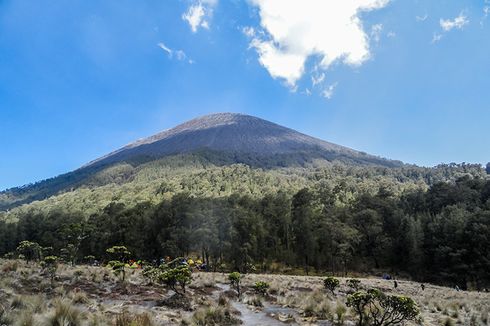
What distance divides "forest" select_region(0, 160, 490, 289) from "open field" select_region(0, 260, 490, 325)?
94.5 feet

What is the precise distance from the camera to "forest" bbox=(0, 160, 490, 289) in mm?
52812

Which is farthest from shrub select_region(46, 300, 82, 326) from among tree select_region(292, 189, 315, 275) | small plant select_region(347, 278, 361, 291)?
tree select_region(292, 189, 315, 275)

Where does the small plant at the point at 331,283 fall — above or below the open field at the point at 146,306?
below

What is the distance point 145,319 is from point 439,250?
5483cm

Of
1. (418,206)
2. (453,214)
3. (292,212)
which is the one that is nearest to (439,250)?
(453,214)

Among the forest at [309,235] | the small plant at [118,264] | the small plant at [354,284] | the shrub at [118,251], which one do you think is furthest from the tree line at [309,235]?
the small plant at [118,264]

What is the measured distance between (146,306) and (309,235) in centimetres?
4725

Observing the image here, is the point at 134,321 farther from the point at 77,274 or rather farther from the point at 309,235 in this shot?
the point at 309,235

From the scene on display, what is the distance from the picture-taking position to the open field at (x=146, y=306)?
9.66 metres

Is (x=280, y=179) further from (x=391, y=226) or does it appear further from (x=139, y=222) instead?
(x=139, y=222)

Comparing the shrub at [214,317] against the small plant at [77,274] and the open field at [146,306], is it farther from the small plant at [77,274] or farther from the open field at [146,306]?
the small plant at [77,274]

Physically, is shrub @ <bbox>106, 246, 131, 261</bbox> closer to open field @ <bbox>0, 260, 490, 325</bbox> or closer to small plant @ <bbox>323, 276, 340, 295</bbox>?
open field @ <bbox>0, 260, 490, 325</bbox>

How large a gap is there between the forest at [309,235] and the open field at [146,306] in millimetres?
28816

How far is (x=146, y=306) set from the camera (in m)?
14.8
